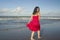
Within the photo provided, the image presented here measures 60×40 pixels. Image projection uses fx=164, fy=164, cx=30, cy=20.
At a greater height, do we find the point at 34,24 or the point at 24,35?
the point at 34,24

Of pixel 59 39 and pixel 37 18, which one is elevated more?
pixel 37 18

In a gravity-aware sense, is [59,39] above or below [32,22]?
below

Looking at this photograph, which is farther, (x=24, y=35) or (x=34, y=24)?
(x=24, y=35)

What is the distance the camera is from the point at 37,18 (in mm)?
6688

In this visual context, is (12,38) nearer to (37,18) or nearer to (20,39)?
(20,39)

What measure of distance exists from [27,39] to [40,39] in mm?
511

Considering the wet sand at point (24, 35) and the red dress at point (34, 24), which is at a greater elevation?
the red dress at point (34, 24)

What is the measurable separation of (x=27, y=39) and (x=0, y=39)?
1070 millimetres

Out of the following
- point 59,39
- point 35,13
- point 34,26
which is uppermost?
point 35,13

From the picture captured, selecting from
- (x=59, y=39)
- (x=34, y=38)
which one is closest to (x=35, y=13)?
(x=34, y=38)

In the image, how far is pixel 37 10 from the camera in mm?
6629

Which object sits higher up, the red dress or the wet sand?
the red dress

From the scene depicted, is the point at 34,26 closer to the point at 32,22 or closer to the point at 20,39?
the point at 32,22

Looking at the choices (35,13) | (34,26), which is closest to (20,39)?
(34,26)
